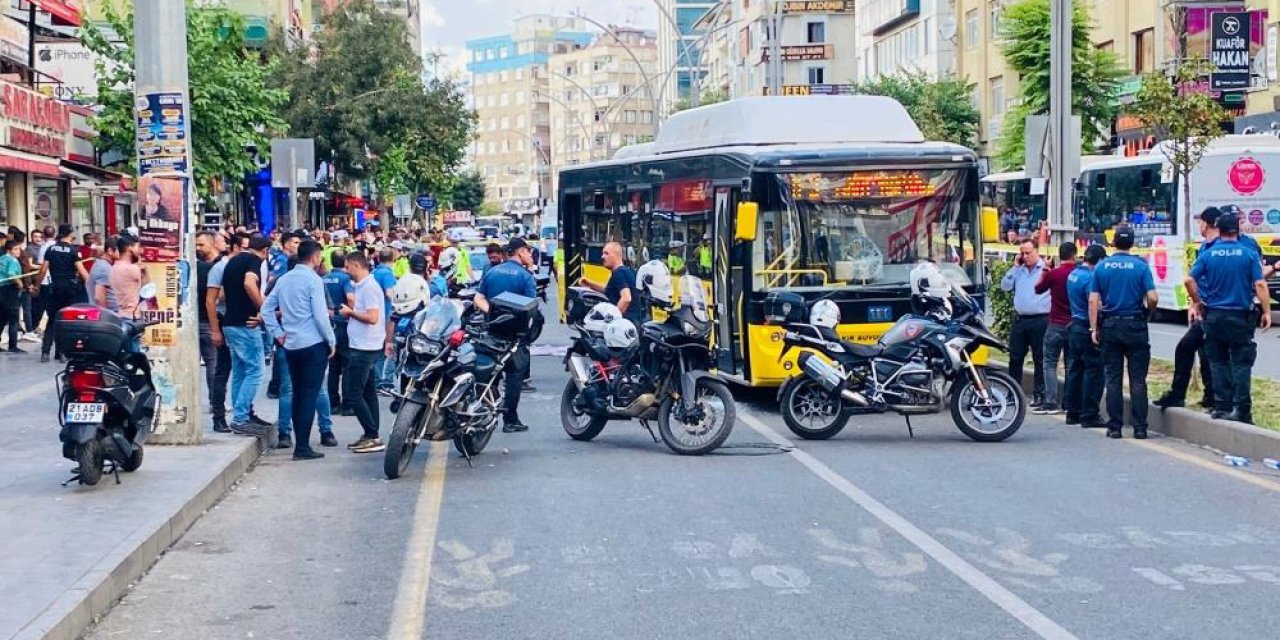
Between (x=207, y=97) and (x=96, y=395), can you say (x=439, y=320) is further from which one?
(x=207, y=97)

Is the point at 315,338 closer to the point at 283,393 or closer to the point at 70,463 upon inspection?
the point at 283,393

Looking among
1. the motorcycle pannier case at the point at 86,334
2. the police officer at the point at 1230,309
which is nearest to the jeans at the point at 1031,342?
the police officer at the point at 1230,309

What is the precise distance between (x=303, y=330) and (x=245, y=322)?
3.94 ft

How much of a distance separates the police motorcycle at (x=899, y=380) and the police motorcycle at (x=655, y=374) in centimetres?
116

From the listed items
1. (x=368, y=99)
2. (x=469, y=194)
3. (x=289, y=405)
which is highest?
(x=469, y=194)

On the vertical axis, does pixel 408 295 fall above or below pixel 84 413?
above

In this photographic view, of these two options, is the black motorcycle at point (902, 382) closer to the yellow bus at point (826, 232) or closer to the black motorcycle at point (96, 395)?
the yellow bus at point (826, 232)

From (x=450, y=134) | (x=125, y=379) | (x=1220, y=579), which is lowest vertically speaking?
(x=1220, y=579)

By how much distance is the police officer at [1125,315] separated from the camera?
46.0ft

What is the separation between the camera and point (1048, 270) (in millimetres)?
16000

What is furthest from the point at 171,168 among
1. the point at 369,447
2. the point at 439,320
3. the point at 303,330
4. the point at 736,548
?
the point at 736,548

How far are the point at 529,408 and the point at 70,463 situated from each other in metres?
5.68

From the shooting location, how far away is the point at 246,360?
14.0m

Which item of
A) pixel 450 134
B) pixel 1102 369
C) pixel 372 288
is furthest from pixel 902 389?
pixel 450 134
